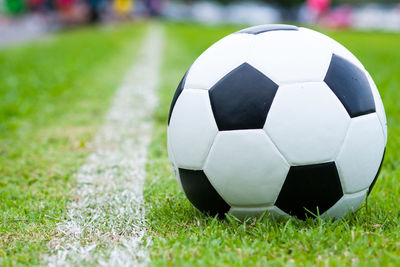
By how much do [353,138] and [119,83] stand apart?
5.51 m

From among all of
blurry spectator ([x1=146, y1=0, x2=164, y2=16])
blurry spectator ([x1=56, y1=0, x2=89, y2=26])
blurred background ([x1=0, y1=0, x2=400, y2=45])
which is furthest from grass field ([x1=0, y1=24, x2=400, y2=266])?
blurry spectator ([x1=146, y1=0, x2=164, y2=16])

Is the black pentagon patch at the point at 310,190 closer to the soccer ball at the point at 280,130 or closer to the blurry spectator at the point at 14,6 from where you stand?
the soccer ball at the point at 280,130

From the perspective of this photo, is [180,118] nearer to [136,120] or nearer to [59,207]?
[59,207]

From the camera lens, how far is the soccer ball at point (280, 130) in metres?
2.11

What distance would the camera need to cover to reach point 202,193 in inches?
90.7

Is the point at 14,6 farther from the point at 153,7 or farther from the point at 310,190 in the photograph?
the point at 310,190

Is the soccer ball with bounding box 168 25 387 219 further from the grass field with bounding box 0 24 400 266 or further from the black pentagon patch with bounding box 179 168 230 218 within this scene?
the grass field with bounding box 0 24 400 266

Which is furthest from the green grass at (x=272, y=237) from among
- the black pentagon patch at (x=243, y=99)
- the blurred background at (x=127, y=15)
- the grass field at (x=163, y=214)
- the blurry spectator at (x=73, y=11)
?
the blurry spectator at (x=73, y=11)

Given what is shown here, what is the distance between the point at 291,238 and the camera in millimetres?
2098

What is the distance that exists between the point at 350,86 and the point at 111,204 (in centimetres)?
135

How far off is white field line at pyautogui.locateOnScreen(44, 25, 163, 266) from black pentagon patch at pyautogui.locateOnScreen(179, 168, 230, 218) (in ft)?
0.90

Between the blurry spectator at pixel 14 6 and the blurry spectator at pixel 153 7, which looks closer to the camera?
the blurry spectator at pixel 14 6

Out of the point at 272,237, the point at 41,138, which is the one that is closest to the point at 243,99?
the point at 272,237

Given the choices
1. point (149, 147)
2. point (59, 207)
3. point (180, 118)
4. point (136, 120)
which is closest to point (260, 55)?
point (180, 118)
